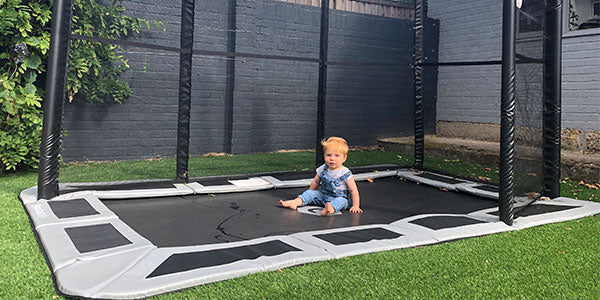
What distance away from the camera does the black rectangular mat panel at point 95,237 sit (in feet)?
6.69

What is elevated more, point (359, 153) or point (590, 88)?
point (590, 88)

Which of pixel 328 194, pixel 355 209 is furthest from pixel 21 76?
pixel 355 209

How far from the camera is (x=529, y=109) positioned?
3277mm

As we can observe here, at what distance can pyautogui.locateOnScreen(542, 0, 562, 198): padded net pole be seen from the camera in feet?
11.6

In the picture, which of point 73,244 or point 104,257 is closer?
point 104,257

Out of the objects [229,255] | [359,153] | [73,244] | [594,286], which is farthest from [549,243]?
[359,153]

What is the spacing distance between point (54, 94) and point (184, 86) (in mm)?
1012

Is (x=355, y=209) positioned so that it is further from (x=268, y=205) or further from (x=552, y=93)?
(x=552, y=93)

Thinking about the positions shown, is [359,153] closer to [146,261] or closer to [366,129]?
[366,129]

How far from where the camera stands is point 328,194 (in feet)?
10.2

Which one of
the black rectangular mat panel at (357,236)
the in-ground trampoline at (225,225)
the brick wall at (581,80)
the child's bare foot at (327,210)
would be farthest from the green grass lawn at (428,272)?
the brick wall at (581,80)

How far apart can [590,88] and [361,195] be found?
314 centimetres

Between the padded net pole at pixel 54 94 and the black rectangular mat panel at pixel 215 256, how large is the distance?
146 centimetres

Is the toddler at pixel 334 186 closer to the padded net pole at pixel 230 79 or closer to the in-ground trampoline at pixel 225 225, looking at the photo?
the in-ground trampoline at pixel 225 225
